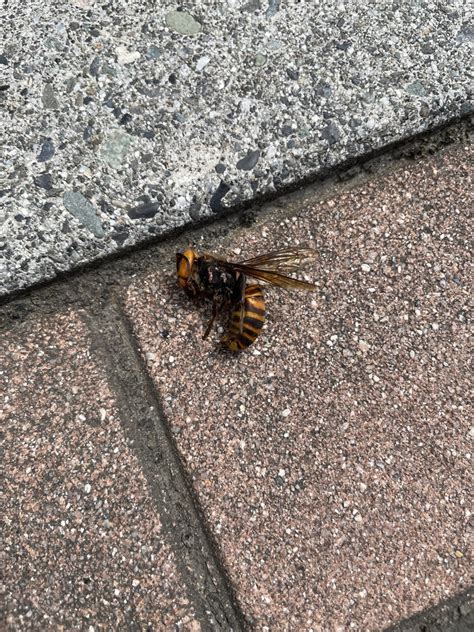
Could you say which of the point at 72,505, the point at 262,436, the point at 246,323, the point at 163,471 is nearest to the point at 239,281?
the point at 246,323

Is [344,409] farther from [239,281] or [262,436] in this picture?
[239,281]

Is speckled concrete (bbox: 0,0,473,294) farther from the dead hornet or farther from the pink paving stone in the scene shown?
the pink paving stone

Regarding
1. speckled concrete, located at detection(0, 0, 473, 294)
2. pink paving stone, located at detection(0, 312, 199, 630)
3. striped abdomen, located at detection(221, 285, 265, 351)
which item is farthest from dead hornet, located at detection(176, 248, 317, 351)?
pink paving stone, located at detection(0, 312, 199, 630)

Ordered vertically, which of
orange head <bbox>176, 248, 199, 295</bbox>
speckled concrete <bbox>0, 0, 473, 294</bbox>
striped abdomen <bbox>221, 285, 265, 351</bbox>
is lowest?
striped abdomen <bbox>221, 285, 265, 351</bbox>

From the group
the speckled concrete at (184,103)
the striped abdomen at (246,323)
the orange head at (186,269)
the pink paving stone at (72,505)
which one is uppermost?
the speckled concrete at (184,103)

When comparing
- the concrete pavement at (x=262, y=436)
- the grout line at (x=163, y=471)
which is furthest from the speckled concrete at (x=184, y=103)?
the grout line at (x=163, y=471)

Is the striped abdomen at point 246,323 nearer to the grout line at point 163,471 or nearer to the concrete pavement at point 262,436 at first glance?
the concrete pavement at point 262,436
